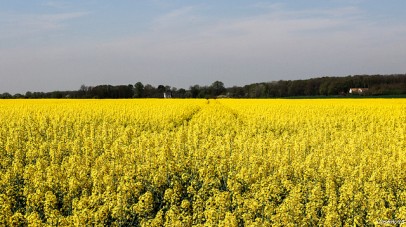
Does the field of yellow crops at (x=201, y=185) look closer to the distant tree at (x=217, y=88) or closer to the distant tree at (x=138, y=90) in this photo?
the distant tree at (x=138, y=90)

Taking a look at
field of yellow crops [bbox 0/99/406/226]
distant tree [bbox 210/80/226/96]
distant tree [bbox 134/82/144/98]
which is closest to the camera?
field of yellow crops [bbox 0/99/406/226]

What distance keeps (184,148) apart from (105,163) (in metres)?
3.63

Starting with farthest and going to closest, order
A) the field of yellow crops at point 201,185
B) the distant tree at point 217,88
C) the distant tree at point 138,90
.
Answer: the distant tree at point 217,88 < the distant tree at point 138,90 < the field of yellow crops at point 201,185

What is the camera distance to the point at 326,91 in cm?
9494

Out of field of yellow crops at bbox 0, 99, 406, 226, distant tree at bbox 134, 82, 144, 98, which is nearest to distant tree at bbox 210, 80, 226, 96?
distant tree at bbox 134, 82, 144, 98

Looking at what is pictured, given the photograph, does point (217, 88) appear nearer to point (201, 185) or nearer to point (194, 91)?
point (194, 91)

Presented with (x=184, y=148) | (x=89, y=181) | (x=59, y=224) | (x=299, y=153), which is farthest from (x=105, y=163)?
(x=299, y=153)

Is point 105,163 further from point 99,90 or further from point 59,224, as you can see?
point 99,90

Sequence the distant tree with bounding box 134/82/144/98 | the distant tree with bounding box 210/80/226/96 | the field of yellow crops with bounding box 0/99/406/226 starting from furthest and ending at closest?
the distant tree with bounding box 210/80/226/96 → the distant tree with bounding box 134/82/144/98 → the field of yellow crops with bounding box 0/99/406/226

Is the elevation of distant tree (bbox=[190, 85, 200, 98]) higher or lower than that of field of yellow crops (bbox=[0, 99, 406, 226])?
higher

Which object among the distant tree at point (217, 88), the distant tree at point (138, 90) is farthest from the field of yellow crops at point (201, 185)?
the distant tree at point (217, 88)

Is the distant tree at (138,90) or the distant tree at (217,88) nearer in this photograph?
the distant tree at (138,90)

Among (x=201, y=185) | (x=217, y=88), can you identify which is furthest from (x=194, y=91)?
(x=201, y=185)

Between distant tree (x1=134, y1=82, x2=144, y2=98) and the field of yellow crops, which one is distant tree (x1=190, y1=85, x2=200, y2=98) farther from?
the field of yellow crops
